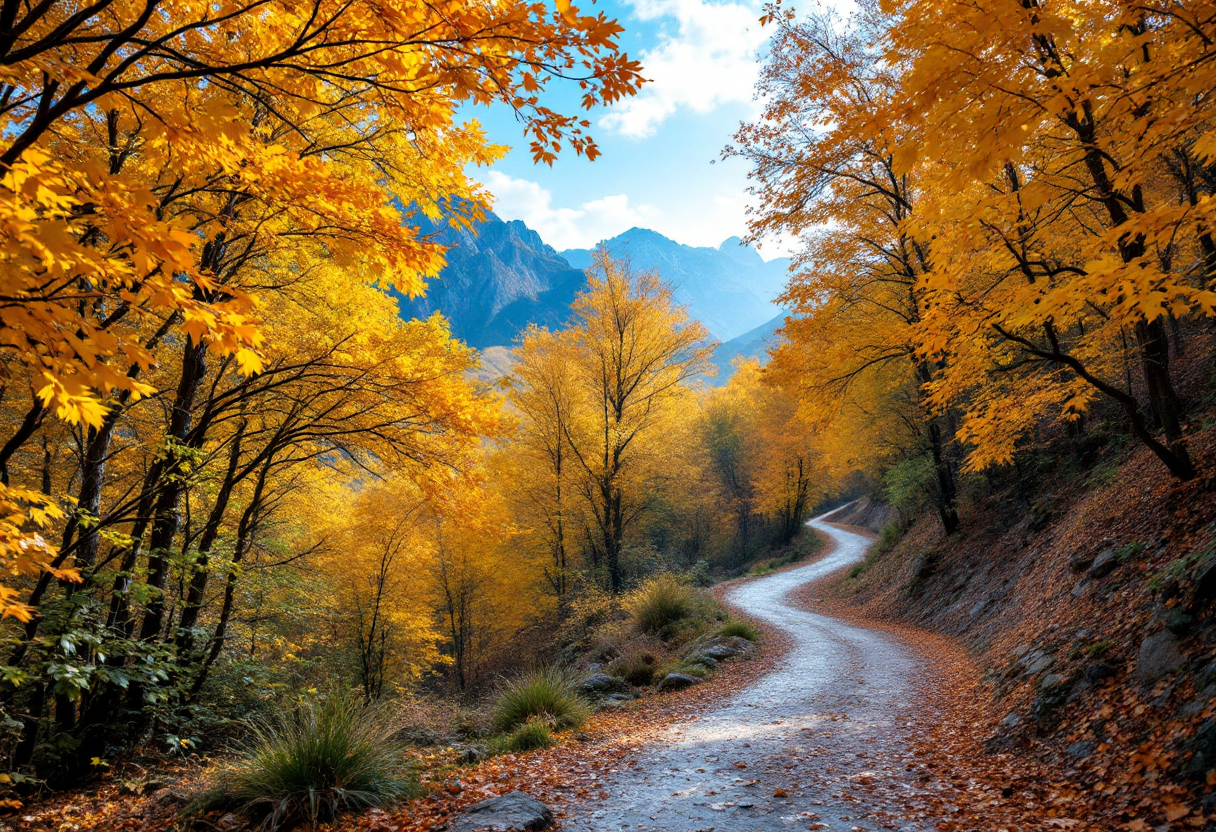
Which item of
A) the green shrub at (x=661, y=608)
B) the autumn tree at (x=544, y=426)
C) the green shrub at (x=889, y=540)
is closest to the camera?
the green shrub at (x=661, y=608)

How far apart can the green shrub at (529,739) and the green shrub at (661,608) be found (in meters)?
5.95

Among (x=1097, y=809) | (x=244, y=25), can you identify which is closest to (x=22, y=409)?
(x=244, y=25)

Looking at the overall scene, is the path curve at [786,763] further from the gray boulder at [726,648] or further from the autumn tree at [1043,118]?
the autumn tree at [1043,118]

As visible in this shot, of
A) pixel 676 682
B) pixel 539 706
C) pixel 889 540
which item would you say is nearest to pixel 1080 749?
pixel 539 706

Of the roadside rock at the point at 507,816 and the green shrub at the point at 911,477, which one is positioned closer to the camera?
the roadside rock at the point at 507,816

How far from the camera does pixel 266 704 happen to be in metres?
7.69

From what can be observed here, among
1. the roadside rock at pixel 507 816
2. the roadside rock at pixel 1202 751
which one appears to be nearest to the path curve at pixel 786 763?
the roadside rock at pixel 507 816

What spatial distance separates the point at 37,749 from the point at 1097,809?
889 cm

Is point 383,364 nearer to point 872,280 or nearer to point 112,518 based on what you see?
point 112,518

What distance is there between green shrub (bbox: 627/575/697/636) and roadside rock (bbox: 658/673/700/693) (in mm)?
2732

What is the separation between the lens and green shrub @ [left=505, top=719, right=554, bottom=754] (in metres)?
5.57

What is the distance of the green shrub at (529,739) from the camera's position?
18.3 ft

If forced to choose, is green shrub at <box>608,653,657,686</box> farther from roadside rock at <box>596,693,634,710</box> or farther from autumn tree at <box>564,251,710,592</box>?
autumn tree at <box>564,251,710,592</box>

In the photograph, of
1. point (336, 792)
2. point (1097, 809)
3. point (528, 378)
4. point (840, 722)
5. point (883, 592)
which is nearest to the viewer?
point (1097, 809)
